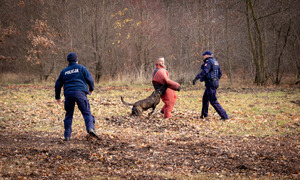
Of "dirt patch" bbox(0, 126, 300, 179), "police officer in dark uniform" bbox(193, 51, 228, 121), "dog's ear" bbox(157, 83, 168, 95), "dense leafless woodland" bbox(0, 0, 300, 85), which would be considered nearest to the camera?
"dirt patch" bbox(0, 126, 300, 179)

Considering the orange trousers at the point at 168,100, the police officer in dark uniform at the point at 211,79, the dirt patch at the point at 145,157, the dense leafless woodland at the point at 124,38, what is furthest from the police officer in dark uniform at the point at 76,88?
the dense leafless woodland at the point at 124,38

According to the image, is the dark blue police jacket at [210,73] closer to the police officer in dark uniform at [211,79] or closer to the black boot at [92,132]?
the police officer in dark uniform at [211,79]

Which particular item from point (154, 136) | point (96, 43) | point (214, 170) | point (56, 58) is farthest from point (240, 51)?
point (214, 170)

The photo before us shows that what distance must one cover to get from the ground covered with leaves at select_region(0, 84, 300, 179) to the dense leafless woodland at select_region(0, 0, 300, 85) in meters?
13.4

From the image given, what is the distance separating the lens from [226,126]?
9.03 meters

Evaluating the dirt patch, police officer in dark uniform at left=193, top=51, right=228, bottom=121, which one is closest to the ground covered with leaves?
the dirt patch

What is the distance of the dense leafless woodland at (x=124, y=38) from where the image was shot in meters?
23.8

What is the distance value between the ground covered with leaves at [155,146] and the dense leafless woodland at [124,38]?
13443 mm

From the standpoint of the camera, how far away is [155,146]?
687cm

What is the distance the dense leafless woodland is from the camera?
77.9ft

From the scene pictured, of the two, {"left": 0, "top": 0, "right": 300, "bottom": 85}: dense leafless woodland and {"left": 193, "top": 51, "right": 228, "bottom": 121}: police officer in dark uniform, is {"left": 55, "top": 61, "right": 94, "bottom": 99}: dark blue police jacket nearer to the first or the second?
{"left": 193, "top": 51, "right": 228, "bottom": 121}: police officer in dark uniform

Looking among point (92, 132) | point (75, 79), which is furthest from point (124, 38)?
point (92, 132)

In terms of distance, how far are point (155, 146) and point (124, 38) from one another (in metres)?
21.5

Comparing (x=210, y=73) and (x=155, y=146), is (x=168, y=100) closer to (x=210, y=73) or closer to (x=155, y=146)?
(x=210, y=73)
